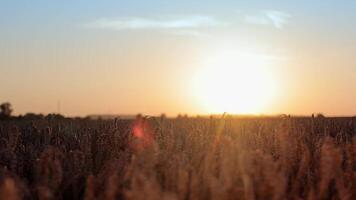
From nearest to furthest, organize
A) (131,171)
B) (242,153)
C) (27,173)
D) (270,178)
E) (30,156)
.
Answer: (270,178) < (131,171) < (242,153) < (27,173) < (30,156)

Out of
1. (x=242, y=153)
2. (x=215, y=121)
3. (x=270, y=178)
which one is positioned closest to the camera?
(x=270, y=178)

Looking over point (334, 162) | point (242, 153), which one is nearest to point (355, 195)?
point (334, 162)

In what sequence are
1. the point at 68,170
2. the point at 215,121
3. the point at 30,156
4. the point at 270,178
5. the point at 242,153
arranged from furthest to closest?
the point at 215,121, the point at 30,156, the point at 68,170, the point at 242,153, the point at 270,178

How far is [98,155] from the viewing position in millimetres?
5898

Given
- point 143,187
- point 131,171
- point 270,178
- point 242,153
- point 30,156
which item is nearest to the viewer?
point 143,187

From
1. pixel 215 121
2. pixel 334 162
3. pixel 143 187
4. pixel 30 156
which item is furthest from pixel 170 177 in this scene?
pixel 215 121

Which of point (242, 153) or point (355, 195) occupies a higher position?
point (242, 153)

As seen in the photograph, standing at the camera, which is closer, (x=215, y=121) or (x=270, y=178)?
(x=270, y=178)

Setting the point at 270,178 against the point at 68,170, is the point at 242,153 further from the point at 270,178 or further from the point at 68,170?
the point at 68,170

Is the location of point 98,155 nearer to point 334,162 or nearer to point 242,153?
point 242,153

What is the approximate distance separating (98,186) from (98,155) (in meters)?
2.28

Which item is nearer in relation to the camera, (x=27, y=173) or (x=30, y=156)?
(x=27, y=173)

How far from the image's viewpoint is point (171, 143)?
5691mm

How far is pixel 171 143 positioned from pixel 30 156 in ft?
3.97
